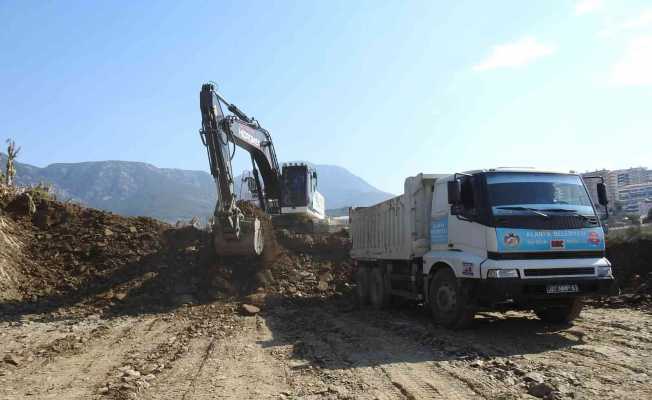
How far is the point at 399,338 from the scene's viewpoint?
7941 millimetres

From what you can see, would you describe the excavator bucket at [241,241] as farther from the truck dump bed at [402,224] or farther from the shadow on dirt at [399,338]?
the truck dump bed at [402,224]

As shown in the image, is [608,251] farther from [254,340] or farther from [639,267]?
[254,340]

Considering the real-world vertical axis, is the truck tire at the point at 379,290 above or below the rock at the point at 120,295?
above

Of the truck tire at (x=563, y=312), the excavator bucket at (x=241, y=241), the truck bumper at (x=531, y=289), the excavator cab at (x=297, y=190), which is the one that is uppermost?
the excavator cab at (x=297, y=190)

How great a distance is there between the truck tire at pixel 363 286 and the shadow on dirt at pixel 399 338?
1319 millimetres

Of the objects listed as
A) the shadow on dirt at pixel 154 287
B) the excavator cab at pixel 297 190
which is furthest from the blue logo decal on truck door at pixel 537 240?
the excavator cab at pixel 297 190

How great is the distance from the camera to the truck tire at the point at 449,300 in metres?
7.83

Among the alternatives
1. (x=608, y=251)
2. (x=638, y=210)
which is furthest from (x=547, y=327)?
(x=638, y=210)

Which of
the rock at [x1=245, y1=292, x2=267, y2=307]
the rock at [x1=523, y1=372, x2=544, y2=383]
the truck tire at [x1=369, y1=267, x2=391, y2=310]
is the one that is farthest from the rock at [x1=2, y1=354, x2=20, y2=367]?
the truck tire at [x1=369, y1=267, x2=391, y2=310]

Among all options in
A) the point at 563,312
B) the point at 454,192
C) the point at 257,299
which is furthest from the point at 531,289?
the point at 257,299

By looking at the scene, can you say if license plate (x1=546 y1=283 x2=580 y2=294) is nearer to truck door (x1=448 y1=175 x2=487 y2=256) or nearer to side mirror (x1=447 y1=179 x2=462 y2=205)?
truck door (x1=448 y1=175 x2=487 y2=256)

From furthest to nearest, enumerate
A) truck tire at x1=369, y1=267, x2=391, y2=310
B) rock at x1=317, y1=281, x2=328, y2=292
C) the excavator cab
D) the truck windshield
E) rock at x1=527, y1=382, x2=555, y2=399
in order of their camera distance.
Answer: the excavator cab
rock at x1=317, y1=281, x2=328, y2=292
truck tire at x1=369, y1=267, x2=391, y2=310
the truck windshield
rock at x1=527, y1=382, x2=555, y2=399

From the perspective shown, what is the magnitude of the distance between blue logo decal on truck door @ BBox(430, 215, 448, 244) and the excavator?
564 cm

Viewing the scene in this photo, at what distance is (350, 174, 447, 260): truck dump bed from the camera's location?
9.44 metres
